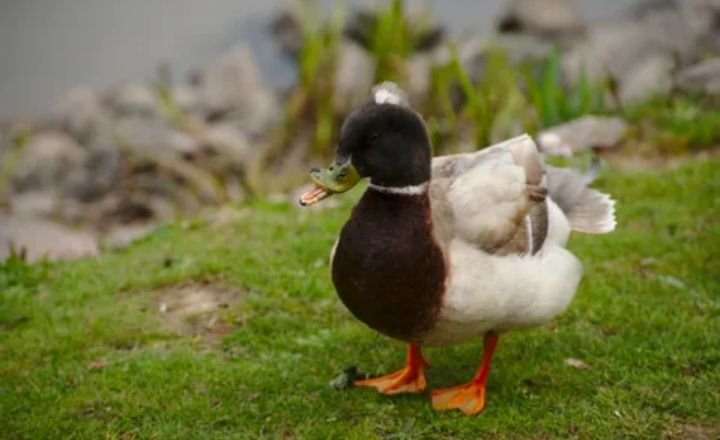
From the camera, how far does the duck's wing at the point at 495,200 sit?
12.4 ft

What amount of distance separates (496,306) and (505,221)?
14.2 inches

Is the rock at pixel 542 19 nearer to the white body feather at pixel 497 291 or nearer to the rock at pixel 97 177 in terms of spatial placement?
the rock at pixel 97 177

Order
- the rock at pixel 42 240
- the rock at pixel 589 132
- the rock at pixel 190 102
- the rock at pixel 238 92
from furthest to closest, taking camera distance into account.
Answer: the rock at pixel 190 102, the rock at pixel 238 92, the rock at pixel 589 132, the rock at pixel 42 240

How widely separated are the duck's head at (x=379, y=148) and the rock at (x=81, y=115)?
9624 mm

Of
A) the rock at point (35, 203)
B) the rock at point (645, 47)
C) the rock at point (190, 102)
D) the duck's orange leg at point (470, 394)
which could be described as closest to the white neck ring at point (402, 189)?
the duck's orange leg at point (470, 394)

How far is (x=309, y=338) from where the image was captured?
187 inches

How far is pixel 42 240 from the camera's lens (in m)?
7.76

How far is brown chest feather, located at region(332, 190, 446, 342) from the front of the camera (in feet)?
11.7

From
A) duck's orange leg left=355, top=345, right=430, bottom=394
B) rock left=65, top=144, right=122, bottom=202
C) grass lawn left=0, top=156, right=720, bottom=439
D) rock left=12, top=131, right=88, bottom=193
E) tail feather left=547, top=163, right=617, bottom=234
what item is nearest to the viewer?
grass lawn left=0, top=156, right=720, bottom=439

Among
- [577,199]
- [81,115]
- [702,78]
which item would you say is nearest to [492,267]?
[577,199]

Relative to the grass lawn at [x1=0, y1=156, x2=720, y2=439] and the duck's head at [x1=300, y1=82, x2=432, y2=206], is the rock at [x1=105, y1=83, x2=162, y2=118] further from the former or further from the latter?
the duck's head at [x1=300, y1=82, x2=432, y2=206]

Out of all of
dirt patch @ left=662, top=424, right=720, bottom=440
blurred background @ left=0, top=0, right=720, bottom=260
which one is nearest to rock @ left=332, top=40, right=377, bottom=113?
blurred background @ left=0, top=0, right=720, bottom=260

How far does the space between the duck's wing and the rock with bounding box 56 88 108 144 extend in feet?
30.9

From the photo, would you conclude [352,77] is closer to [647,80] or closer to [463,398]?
[647,80]
